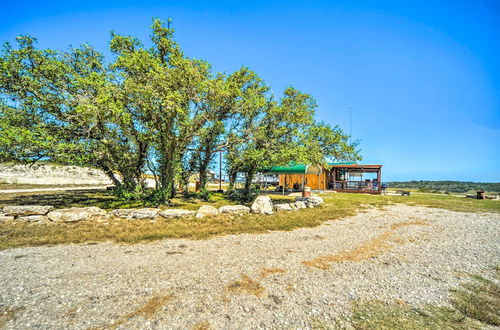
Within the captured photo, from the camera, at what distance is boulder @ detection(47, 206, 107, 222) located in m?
9.62

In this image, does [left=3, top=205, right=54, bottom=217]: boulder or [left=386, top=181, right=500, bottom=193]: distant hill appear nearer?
[left=3, top=205, right=54, bottom=217]: boulder

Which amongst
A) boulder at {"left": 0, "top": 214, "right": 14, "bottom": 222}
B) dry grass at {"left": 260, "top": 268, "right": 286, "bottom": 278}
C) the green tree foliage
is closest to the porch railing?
the green tree foliage

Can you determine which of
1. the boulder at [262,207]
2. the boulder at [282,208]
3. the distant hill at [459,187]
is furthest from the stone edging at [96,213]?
the distant hill at [459,187]

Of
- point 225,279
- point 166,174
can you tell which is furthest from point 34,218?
point 225,279

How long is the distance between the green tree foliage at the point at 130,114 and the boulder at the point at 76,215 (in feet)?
8.12

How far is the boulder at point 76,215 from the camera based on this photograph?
379 inches

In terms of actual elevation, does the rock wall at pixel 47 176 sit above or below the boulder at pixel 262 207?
above

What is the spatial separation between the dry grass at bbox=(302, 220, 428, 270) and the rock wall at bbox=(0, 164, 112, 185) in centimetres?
2838

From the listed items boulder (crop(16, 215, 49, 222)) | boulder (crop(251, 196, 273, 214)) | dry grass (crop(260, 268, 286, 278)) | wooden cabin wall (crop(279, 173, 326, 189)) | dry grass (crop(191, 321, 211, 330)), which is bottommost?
dry grass (crop(191, 321, 211, 330))

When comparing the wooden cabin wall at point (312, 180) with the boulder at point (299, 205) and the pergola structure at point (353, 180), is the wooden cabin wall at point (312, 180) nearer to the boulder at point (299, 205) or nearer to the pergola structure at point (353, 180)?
the pergola structure at point (353, 180)

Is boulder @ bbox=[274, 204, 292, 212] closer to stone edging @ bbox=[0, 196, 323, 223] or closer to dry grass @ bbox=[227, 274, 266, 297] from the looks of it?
stone edging @ bbox=[0, 196, 323, 223]

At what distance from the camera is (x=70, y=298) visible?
393cm

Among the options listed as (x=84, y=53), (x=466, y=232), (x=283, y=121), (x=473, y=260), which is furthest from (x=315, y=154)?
(x=84, y=53)

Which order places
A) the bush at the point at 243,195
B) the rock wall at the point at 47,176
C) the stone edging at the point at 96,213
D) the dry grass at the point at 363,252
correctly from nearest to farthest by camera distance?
the dry grass at the point at 363,252, the stone edging at the point at 96,213, the bush at the point at 243,195, the rock wall at the point at 47,176
